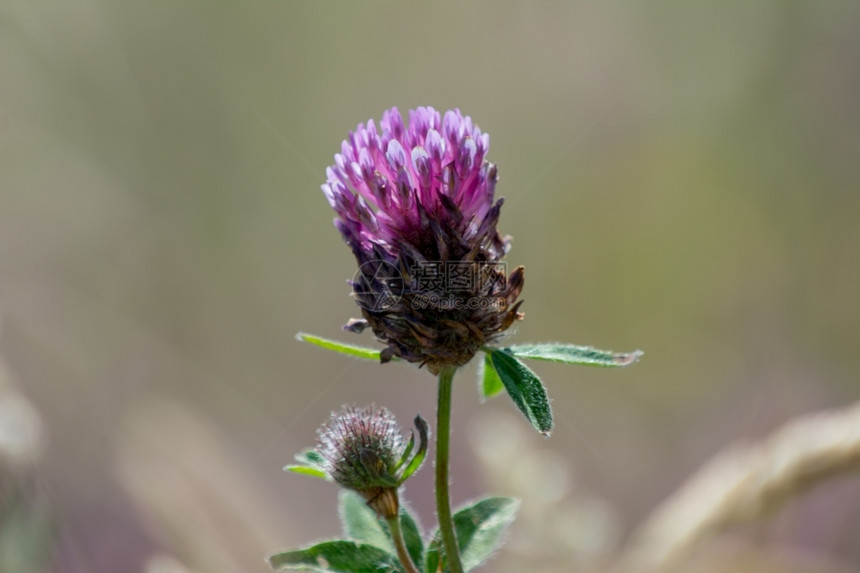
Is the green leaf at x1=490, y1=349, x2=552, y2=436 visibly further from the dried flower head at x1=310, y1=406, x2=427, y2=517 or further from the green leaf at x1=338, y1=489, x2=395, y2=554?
the green leaf at x1=338, y1=489, x2=395, y2=554

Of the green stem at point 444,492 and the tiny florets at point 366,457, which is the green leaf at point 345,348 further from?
the green stem at point 444,492

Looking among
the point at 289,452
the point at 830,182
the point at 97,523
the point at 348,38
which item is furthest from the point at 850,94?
the point at 97,523

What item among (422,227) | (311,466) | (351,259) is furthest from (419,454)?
A: (351,259)

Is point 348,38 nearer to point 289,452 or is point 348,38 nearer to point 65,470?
point 289,452

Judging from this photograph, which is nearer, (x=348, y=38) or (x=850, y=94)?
(x=850, y=94)

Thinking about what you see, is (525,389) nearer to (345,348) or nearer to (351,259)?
(345,348)

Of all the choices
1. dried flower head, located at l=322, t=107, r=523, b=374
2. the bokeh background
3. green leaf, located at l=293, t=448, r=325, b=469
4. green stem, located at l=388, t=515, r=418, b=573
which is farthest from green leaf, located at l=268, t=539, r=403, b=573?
the bokeh background
